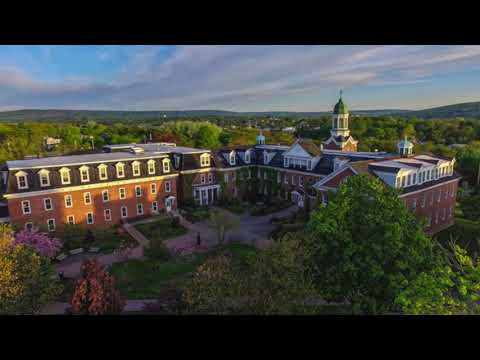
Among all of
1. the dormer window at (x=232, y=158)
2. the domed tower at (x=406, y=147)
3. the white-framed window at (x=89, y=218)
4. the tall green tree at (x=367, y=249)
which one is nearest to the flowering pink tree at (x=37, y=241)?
the white-framed window at (x=89, y=218)

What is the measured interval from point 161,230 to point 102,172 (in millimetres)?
8366

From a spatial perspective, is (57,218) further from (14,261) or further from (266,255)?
(266,255)

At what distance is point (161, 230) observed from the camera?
97.9 ft

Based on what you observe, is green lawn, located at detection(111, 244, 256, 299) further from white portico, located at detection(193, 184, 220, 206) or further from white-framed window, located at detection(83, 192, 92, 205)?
white portico, located at detection(193, 184, 220, 206)

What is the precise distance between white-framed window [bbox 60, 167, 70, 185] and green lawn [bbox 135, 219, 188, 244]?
7700 millimetres

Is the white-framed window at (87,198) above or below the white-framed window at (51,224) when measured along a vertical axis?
above

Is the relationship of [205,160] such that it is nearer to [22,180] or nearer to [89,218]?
[89,218]

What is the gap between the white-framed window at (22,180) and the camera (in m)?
26.5

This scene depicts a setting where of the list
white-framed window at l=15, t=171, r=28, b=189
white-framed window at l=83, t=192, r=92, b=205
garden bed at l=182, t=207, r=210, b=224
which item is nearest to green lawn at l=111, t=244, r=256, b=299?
garden bed at l=182, t=207, r=210, b=224

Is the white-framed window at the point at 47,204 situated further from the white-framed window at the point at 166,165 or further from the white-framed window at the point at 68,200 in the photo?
the white-framed window at the point at 166,165

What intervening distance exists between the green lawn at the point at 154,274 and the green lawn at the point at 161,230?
5.12m

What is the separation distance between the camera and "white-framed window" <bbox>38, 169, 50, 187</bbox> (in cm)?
2759

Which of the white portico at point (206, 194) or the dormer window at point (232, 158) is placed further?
the dormer window at point (232, 158)

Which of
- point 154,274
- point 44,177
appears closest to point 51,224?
point 44,177
